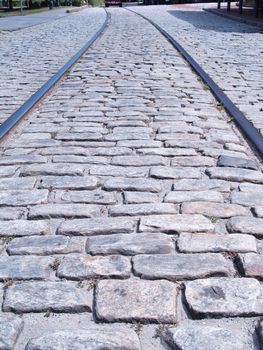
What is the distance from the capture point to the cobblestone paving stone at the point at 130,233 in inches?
90.2

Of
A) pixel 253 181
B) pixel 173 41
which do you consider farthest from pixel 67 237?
pixel 173 41

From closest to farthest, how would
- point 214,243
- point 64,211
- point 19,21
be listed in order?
point 214,243
point 64,211
point 19,21

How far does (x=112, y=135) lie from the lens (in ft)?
17.1

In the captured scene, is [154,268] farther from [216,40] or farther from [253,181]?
[216,40]

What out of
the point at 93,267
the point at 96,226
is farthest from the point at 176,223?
the point at 93,267

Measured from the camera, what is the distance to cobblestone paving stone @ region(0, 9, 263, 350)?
229cm

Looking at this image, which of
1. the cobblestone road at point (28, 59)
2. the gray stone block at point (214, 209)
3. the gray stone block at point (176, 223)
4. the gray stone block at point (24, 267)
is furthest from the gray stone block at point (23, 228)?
the cobblestone road at point (28, 59)

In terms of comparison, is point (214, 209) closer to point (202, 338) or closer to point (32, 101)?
point (202, 338)

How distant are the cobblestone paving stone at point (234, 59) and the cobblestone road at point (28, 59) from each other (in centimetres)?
261

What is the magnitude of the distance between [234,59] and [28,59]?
157 inches

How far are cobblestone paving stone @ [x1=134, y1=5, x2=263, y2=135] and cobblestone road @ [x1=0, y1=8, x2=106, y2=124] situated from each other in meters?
2.61

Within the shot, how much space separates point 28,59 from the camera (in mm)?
11039

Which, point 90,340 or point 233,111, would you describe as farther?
point 233,111

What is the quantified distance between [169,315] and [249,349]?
0.36 metres
